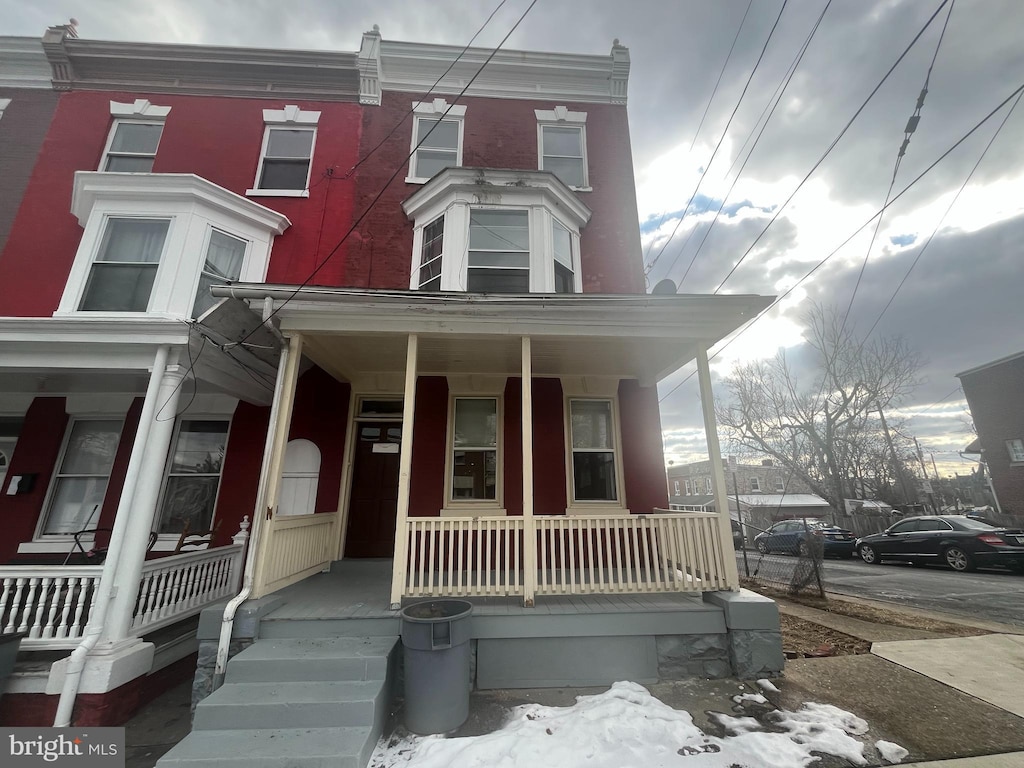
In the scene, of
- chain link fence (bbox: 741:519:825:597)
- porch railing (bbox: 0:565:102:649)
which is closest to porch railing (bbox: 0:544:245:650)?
porch railing (bbox: 0:565:102:649)

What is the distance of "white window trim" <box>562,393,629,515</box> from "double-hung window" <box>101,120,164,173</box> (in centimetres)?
861

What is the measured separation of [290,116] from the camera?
7.92 m

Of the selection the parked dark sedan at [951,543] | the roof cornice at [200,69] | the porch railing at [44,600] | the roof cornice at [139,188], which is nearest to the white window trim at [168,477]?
the porch railing at [44,600]

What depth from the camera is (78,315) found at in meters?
5.19

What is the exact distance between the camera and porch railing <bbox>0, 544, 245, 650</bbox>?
3943 millimetres

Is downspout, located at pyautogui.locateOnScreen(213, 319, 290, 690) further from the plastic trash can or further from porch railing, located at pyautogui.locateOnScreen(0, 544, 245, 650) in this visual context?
the plastic trash can

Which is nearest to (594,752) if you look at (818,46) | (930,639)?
(930,639)

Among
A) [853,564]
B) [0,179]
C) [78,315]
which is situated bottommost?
[853,564]

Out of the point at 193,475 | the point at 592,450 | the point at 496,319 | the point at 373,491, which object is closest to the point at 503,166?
the point at 496,319

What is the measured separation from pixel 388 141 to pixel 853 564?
59.2 ft

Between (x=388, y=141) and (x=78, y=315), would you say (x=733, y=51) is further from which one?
(x=78, y=315)

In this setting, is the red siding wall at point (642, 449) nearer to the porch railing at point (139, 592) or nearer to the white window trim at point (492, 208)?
the white window trim at point (492, 208)

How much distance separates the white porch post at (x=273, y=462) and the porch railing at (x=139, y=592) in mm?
1291

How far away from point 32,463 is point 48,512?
770 millimetres
